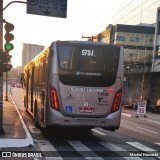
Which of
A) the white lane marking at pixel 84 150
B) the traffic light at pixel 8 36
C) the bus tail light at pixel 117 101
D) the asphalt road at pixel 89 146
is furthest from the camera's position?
the traffic light at pixel 8 36

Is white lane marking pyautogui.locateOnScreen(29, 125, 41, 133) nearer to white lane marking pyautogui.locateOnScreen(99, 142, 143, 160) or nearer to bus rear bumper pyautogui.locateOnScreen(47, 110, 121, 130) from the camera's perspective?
bus rear bumper pyautogui.locateOnScreen(47, 110, 121, 130)

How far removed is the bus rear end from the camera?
13.3 m

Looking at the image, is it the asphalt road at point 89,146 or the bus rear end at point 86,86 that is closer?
the asphalt road at point 89,146

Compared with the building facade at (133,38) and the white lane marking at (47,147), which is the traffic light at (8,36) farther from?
the building facade at (133,38)

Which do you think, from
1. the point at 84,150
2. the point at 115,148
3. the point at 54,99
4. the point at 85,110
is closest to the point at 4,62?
the point at 54,99

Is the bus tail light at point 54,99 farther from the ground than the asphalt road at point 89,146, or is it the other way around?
the bus tail light at point 54,99

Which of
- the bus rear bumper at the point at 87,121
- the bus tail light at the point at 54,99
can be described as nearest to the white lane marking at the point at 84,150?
the bus rear bumper at the point at 87,121

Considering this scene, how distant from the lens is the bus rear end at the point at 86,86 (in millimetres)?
13289

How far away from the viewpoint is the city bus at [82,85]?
1329 centimetres

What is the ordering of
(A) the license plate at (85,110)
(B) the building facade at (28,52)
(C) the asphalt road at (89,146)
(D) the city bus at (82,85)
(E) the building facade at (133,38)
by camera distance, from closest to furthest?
(C) the asphalt road at (89,146), (D) the city bus at (82,85), (A) the license plate at (85,110), (B) the building facade at (28,52), (E) the building facade at (133,38)

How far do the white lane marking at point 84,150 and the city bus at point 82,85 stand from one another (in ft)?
2.20

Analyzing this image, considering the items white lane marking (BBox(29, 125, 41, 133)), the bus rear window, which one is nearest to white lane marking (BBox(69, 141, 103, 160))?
the bus rear window

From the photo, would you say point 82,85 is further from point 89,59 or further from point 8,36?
point 8,36

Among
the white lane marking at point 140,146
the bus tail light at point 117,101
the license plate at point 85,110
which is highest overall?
the bus tail light at point 117,101
